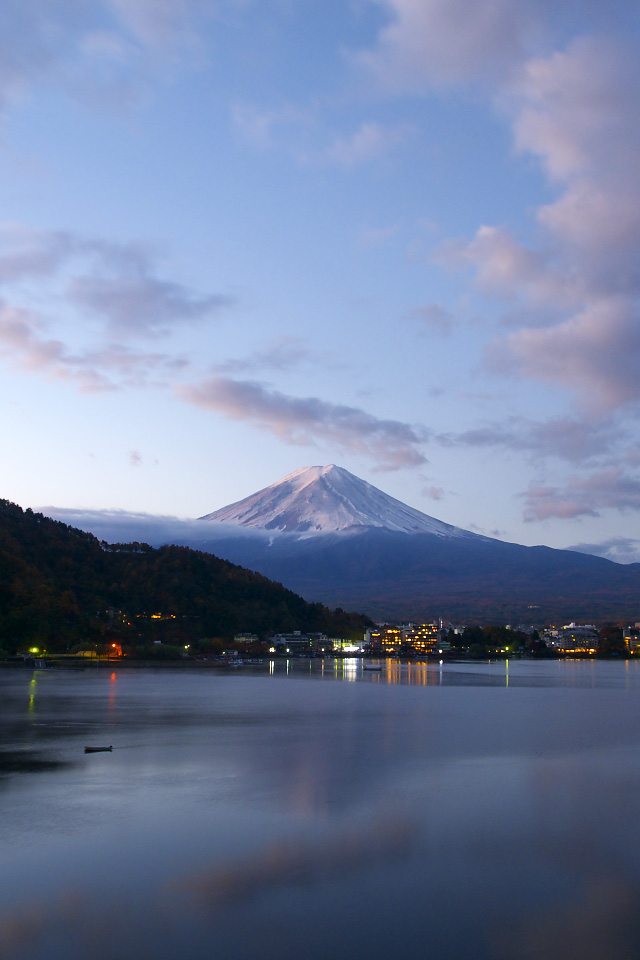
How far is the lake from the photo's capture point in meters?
7.29

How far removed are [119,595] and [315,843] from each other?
72511mm

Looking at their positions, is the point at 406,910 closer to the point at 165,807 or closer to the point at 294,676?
the point at 165,807

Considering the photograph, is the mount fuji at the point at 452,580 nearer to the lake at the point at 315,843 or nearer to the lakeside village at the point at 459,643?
the lakeside village at the point at 459,643

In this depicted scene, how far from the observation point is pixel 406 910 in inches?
310

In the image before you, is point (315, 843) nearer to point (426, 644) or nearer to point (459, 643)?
point (459, 643)

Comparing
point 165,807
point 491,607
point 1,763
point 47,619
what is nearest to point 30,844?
point 165,807

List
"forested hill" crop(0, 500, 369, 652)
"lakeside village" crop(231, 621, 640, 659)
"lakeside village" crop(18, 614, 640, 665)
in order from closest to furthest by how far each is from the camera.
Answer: "forested hill" crop(0, 500, 369, 652), "lakeside village" crop(18, 614, 640, 665), "lakeside village" crop(231, 621, 640, 659)

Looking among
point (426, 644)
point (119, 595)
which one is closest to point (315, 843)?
point (119, 595)

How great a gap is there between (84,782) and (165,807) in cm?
215

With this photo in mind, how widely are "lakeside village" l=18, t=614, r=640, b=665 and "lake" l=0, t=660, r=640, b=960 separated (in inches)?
2074

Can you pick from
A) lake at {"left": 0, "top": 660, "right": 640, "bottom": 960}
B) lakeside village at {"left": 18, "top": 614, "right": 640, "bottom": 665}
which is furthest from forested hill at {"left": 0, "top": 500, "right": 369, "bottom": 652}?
lake at {"left": 0, "top": 660, "right": 640, "bottom": 960}

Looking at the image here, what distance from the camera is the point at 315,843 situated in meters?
10.2

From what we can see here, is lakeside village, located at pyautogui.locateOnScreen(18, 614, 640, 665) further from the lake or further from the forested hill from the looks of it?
the lake

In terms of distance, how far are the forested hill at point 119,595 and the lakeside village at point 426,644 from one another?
6.40 feet
